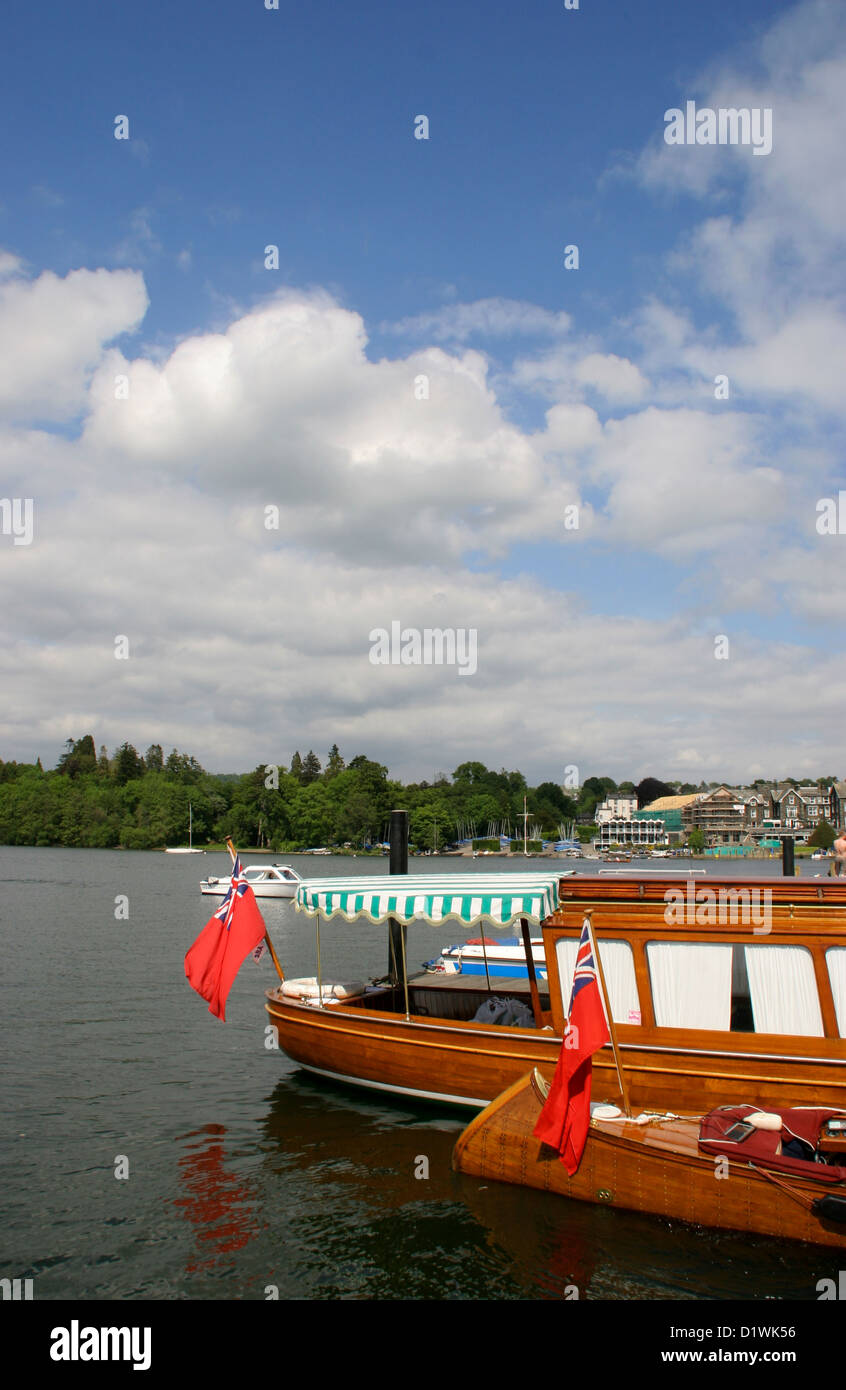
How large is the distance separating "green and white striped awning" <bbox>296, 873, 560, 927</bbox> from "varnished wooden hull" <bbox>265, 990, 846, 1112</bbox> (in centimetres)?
183

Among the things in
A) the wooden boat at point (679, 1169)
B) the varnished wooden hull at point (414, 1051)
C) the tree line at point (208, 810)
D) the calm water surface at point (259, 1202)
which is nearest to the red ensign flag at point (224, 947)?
the varnished wooden hull at point (414, 1051)

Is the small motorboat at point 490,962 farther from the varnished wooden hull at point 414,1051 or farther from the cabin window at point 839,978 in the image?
the cabin window at point 839,978

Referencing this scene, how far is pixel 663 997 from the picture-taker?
1286cm

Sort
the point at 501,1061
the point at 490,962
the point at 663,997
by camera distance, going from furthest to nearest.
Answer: the point at 490,962
the point at 501,1061
the point at 663,997

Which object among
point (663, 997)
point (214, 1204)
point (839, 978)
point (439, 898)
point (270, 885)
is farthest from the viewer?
point (270, 885)

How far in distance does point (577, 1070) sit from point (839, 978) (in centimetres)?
425

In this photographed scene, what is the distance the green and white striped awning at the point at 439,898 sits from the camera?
13.7 meters

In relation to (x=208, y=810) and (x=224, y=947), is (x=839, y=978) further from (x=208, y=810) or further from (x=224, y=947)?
(x=208, y=810)

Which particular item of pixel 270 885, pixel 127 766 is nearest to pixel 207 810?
pixel 127 766

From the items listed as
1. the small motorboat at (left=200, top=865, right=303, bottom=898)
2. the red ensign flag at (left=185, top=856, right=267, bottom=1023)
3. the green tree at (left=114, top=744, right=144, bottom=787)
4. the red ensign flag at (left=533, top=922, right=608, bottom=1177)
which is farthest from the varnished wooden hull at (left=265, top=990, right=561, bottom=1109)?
the green tree at (left=114, top=744, right=144, bottom=787)

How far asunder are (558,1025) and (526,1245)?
141 inches

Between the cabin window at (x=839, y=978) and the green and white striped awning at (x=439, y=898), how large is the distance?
3974 millimetres

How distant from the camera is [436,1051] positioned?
47.3 feet

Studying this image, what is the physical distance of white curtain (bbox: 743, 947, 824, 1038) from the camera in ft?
39.6
